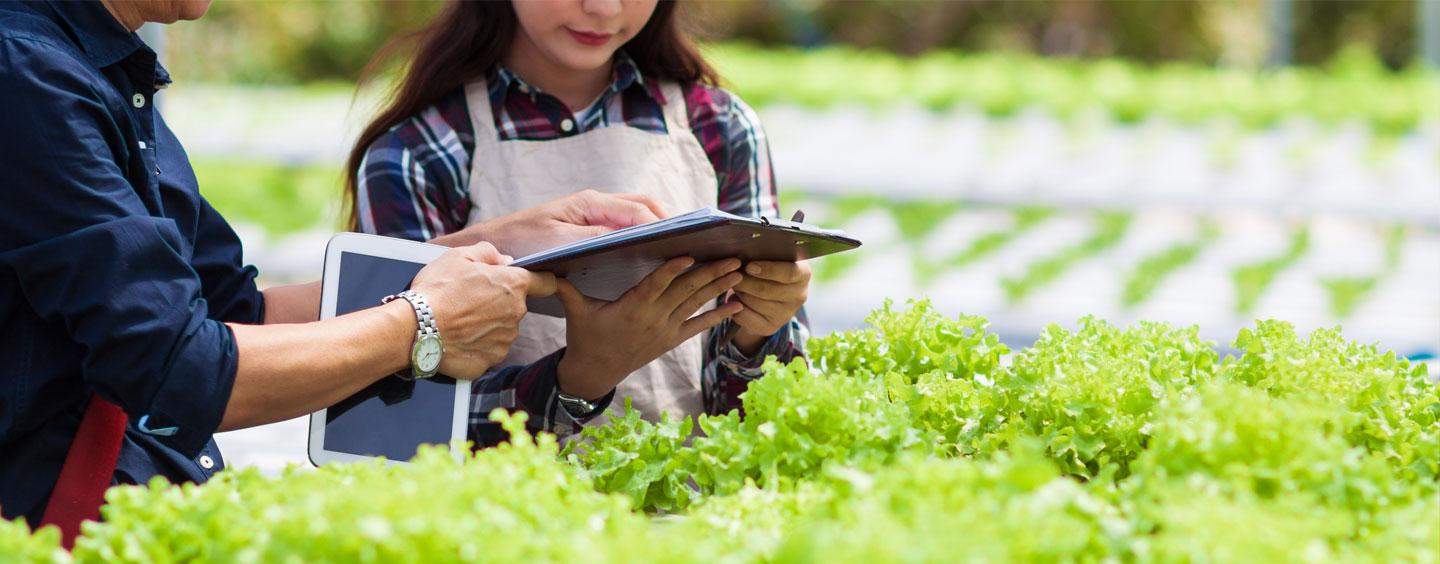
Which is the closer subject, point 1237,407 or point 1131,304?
point 1237,407

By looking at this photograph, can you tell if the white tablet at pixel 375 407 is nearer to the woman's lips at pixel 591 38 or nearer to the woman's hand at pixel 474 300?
the woman's hand at pixel 474 300

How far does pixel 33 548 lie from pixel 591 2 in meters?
1.22

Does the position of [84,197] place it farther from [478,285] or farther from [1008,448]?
[1008,448]

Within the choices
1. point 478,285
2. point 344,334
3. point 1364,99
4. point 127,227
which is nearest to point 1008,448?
point 478,285

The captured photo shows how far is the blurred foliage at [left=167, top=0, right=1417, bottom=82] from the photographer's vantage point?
15.5 meters

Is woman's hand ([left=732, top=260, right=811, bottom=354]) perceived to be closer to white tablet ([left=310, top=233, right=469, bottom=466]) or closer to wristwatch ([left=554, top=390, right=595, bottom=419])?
wristwatch ([left=554, top=390, right=595, bottom=419])


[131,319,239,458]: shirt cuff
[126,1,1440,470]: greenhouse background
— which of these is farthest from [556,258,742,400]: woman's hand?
[126,1,1440,470]: greenhouse background

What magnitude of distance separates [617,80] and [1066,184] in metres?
5.66

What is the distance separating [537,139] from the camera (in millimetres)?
2541

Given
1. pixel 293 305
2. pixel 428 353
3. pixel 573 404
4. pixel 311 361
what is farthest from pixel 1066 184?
pixel 311 361

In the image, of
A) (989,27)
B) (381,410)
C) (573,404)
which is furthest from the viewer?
(989,27)

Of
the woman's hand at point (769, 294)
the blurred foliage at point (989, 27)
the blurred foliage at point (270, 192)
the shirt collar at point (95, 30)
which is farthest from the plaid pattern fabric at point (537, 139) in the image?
the blurred foliage at point (989, 27)

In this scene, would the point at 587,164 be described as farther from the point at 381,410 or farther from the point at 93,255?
the point at 93,255

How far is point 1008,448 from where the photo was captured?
6.77 ft
